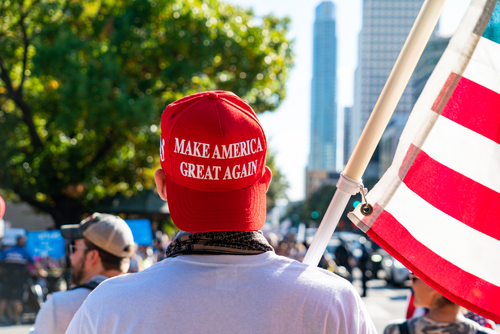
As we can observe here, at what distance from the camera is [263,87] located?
1652cm

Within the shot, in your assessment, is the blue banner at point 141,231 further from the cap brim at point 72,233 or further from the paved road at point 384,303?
the cap brim at point 72,233

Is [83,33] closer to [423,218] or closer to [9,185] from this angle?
[9,185]

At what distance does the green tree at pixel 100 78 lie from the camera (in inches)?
503

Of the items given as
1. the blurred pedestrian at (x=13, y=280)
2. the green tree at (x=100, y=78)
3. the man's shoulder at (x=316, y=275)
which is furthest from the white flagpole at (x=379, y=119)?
the green tree at (x=100, y=78)

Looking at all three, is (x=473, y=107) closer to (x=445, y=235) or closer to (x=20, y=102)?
(x=445, y=235)

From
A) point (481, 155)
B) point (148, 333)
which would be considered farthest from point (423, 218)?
point (148, 333)

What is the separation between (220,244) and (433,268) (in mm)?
1001

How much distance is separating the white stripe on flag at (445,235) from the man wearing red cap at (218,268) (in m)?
0.74

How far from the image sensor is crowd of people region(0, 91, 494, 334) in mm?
1140

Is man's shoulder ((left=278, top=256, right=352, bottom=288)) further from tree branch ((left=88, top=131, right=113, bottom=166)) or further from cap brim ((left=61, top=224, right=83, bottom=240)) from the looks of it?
tree branch ((left=88, top=131, right=113, bottom=166))

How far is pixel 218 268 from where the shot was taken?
46.7 inches

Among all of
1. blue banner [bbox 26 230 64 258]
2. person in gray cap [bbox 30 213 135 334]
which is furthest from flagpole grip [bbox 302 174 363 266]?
blue banner [bbox 26 230 64 258]

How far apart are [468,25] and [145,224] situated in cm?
1217

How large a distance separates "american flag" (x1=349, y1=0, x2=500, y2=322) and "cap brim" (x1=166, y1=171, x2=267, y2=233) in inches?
26.4
